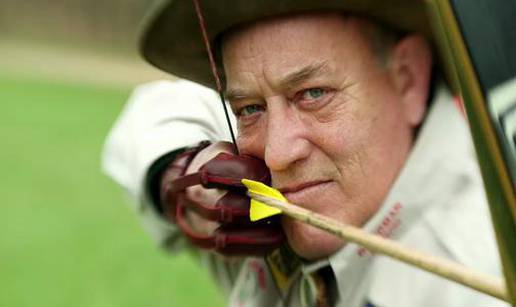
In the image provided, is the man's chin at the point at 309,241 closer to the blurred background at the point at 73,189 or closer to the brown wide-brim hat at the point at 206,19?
the brown wide-brim hat at the point at 206,19

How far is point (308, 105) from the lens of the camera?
651 mm

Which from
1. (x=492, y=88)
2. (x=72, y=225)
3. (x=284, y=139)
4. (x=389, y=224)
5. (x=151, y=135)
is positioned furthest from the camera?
(x=72, y=225)

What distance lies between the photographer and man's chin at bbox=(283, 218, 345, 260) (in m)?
0.71

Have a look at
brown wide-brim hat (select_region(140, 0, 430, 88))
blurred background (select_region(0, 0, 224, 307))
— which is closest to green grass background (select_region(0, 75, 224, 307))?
blurred background (select_region(0, 0, 224, 307))

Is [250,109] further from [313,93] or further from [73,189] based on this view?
[73,189]

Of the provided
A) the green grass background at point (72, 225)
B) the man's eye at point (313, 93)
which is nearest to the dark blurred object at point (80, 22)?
the man's eye at point (313, 93)

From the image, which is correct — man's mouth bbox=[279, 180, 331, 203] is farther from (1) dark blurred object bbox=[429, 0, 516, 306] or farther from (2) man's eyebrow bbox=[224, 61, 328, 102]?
(1) dark blurred object bbox=[429, 0, 516, 306]

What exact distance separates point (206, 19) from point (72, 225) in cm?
241

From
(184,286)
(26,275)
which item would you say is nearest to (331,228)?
(184,286)

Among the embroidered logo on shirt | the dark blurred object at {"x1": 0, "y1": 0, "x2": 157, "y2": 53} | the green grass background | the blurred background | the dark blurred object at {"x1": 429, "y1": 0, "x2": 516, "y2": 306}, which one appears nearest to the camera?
the dark blurred object at {"x1": 429, "y1": 0, "x2": 516, "y2": 306}

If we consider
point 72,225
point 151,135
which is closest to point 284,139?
point 151,135

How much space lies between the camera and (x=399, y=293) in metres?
0.75

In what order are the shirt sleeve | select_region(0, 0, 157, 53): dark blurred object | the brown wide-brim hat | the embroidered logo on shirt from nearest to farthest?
the brown wide-brim hat, the embroidered logo on shirt, the shirt sleeve, select_region(0, 0, 157, 53): dark blurred object

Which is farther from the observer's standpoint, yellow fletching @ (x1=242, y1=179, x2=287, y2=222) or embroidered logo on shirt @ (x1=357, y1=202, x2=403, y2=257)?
embroidered logo on shirt @ (x1=357, y1=202, x2=403, y2=257)
